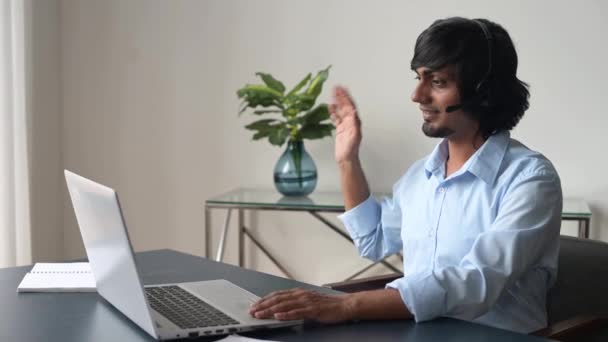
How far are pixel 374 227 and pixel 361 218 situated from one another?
47 millimetres

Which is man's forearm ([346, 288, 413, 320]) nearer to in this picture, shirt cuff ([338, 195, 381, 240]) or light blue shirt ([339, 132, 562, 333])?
light blue shirt ([339, 132, 562, 333])

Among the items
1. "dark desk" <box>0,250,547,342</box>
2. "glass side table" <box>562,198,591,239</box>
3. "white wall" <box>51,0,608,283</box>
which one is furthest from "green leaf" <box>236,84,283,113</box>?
"dark desk" <box>0,250,547,342</box>

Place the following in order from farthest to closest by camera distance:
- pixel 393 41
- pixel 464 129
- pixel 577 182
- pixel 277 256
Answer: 1. pixel 277 256
2. pixel 393 41
3. pixel 577 182
4. pixel 464 129

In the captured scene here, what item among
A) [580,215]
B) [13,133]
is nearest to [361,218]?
[580,215]

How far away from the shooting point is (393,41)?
3254 mm

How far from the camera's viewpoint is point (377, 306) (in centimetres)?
147

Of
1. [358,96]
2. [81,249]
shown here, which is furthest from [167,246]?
[358,96]

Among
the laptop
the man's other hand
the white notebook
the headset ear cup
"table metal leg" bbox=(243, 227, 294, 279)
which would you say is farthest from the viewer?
"table metal leg" bbox=(243, 227, 294, 279)

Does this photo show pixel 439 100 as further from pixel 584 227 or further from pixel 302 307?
pixel 584 227

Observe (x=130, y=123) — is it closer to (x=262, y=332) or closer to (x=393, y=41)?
(x=393, y=41)

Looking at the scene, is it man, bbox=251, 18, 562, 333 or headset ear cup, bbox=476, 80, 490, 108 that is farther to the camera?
headset ear cup, bbox=476, 80, 490, 108

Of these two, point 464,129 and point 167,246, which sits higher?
point 464,129

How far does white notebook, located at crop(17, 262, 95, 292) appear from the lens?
1679 millimetres

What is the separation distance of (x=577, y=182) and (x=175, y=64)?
1713 millimetres
